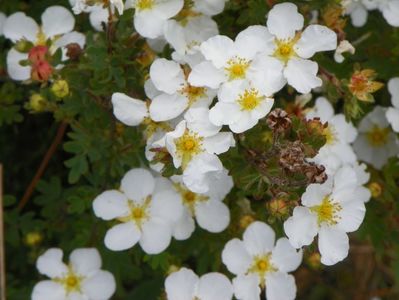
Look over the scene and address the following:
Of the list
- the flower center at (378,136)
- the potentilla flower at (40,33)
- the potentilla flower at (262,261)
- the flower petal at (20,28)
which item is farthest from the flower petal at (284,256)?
the flower petal at (20,28)

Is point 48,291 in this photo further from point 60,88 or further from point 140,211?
point 60,88

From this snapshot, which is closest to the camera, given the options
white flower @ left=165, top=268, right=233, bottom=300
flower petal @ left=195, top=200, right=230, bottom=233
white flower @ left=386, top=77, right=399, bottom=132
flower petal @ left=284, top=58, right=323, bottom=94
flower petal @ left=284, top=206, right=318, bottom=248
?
flower petal @ left=284, top=206, right=318, bottom=248

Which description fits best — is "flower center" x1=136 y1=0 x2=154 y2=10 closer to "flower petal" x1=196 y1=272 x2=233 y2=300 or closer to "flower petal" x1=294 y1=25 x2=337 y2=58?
"flower petal" x1=294 y1=25 x2=337 y2=58

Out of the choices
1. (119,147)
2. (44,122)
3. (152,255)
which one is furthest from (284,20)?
(44,122)

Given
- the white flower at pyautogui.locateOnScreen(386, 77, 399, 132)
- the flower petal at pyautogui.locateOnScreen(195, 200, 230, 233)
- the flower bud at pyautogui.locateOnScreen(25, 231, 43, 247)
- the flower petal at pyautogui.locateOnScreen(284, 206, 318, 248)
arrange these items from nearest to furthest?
the flower petal at pyautogui.locateOnScreen(284, 206, 318, 248)
the flower petal at pyautogui.locateOnScreen(195, 200, 230, 233)
the white flower at pyautogui.locateOnScreen(386, 77, 399, 132)
the flower bud at pyautogui.locateOnScreen(25, 231, 43, 247)

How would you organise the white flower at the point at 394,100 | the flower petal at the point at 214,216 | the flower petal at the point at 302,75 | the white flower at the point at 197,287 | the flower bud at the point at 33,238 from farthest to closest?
1. the flower bud at the point at 33,238
2. the white flower at the point at 394,100
3. the flower petal at the point at 214,216
4. the white flower at the point at 197,287
5. the flower petal at the point at 302,75

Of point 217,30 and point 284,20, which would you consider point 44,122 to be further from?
point 284,20

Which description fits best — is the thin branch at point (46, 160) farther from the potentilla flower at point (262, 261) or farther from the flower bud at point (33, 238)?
the potentilla flower at point (262, 261)

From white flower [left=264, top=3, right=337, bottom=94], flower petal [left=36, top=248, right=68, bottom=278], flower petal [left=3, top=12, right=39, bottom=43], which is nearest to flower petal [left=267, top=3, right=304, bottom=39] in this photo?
white flower [left=264, top=3, right=337, bottom=94]
